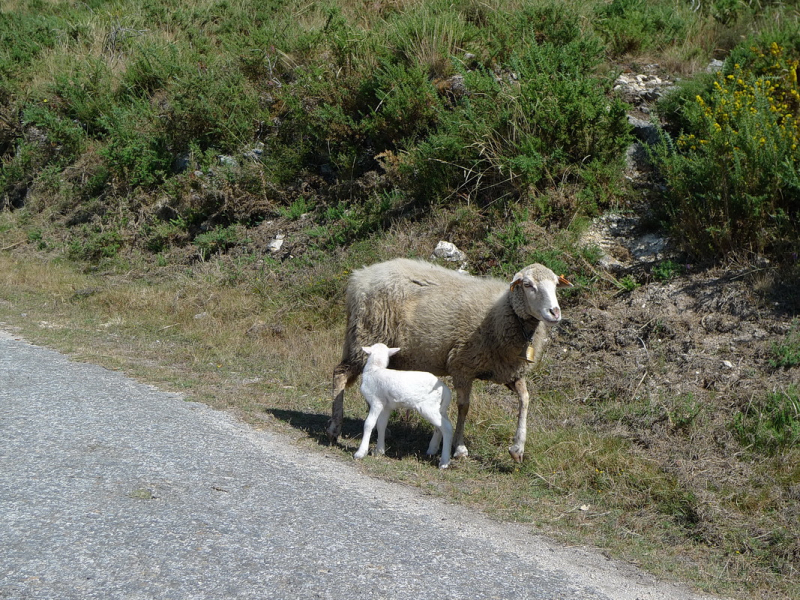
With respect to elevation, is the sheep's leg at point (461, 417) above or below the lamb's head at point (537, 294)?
below

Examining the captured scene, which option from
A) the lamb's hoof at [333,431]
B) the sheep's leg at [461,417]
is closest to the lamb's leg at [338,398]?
the lamb's hoof at [333,431]

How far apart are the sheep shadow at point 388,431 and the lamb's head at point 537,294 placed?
5.44ft

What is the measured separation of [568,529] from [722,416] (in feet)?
7.90

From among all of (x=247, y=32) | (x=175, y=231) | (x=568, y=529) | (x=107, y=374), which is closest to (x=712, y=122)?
(x=568, y=529)

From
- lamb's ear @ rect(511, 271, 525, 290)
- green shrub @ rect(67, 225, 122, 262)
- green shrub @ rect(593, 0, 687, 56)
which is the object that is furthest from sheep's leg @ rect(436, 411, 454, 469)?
green shrub @ rect(67, 225, 122, 262)

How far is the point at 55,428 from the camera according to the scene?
22.5 ft

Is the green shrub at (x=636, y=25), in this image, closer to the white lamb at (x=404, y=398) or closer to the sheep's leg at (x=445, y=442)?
the white lamb at (x=404, y=398)

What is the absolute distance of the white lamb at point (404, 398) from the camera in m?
6.66

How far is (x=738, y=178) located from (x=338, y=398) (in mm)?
5466

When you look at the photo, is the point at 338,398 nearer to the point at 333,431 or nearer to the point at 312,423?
the point at 333,431

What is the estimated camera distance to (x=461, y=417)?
729cm

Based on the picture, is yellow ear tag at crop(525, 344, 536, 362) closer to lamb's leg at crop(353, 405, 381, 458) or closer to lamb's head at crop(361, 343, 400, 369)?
lamb's head at crop(361, 343, 400, 369)

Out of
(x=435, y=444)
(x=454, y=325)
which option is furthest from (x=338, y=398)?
(x=454, y=325)

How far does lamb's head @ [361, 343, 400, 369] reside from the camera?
7047 mm
